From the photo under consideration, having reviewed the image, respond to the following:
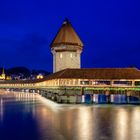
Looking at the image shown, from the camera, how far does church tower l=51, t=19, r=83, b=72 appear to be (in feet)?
179

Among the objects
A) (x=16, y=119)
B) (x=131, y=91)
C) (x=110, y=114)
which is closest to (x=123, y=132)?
(x=110, y=114)

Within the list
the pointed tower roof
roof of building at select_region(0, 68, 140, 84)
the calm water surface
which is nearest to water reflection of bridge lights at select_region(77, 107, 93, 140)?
the calm water surface

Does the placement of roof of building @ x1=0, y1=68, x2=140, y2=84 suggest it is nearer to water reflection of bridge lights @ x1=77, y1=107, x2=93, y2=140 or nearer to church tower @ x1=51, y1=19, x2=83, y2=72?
church tower @ x1=51, y1=19, x2=83, y2=72

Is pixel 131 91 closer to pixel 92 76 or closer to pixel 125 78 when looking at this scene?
pixel 125 78

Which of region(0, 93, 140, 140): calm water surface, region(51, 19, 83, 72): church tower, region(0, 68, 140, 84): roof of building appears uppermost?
region(51, 19, 83, 72): church tower

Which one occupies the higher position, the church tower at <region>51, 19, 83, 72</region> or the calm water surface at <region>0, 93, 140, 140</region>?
the church tower at <region>51, 19, 83, 72</region>

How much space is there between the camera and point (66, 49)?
55031mm

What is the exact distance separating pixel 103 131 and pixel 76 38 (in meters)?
37.3

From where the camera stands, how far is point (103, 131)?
840 inches

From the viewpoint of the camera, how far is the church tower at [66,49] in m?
54.4

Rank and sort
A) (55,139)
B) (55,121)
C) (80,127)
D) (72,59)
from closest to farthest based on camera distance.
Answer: (55,139), (80,127), (55,121), (72,59)

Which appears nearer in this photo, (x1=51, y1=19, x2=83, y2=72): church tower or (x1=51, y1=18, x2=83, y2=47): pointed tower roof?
(x1=51, y1=19, x2=83, y2=72): church tower

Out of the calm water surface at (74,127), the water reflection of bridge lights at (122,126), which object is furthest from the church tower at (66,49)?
the water reflection of bridge lights at (122,126)

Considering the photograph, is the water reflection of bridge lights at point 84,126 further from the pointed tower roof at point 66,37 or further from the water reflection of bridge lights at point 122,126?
the pointed tower roof at point 66,37
